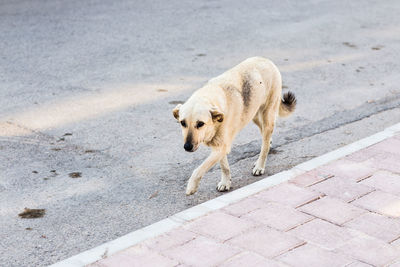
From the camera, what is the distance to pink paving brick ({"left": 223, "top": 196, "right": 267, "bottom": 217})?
14.0 ft

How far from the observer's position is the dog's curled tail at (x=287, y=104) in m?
5.62

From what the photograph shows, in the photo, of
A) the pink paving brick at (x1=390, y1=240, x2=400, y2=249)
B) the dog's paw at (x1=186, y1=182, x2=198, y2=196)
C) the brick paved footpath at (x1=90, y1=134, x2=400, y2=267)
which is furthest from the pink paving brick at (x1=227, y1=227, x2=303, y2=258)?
the dog's paw at (x1=186, y1=182, x2=198, y2=196)

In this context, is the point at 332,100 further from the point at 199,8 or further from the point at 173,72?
the point at 199,8

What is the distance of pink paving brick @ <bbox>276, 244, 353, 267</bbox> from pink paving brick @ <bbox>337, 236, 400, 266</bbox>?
81 millimetres

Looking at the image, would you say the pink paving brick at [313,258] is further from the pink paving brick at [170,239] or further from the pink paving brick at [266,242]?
the pink paving brick at [170,239]

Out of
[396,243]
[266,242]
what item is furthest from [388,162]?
[266,242]

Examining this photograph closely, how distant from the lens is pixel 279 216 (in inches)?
165

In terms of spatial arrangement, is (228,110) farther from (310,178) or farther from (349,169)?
(349,169)

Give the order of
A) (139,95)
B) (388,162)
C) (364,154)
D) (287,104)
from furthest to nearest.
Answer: (139,95), (287,104), (364,154), (388,162)

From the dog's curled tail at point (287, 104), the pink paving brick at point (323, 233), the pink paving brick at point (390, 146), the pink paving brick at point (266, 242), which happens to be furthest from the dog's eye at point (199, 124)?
A: the pink paving brick at point (390, 146)

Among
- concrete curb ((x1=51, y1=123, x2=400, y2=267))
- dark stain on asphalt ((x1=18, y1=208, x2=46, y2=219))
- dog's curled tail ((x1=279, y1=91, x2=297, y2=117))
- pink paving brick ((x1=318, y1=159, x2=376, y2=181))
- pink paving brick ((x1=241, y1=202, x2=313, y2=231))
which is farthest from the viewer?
dog's curled tail ((x1=279, y1=91, x2=297, y2=117))

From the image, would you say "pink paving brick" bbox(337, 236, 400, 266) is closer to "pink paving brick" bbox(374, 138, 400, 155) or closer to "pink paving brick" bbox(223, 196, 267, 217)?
"pink paving brick" bbox(223, 196, 267, 217)

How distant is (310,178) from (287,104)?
3.50 feet

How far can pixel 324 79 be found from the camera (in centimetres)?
792
